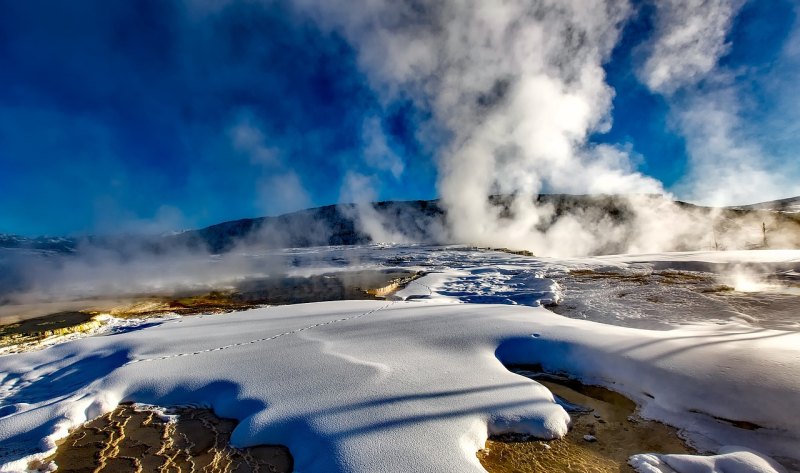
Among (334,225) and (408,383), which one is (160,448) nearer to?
(408,383)

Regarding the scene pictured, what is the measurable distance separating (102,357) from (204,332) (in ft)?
4.82

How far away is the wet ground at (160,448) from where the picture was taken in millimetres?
3172

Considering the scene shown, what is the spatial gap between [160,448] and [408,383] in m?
2.47

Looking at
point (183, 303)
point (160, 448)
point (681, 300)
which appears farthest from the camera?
point (183, 303)

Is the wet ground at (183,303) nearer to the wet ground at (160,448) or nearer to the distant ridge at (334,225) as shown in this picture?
the wet ground at (160,448)

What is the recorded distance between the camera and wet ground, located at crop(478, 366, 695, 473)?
2971 mm

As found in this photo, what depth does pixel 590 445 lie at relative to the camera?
3246 mm

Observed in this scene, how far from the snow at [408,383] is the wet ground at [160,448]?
151 millimetres

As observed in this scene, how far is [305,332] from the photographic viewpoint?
624cm

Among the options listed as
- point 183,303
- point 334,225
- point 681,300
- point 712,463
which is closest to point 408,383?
point 712,463

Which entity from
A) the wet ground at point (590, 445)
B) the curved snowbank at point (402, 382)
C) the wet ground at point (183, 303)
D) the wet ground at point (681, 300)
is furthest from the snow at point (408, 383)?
the wet ground at point (183, 303)

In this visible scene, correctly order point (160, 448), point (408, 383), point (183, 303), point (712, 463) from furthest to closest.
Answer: point (183, 303), point (408, 383), point (160, 448), point (712, 463)

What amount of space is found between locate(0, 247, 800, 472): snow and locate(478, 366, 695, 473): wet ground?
132 millimetres

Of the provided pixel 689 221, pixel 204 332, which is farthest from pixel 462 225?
pixel 204 332
